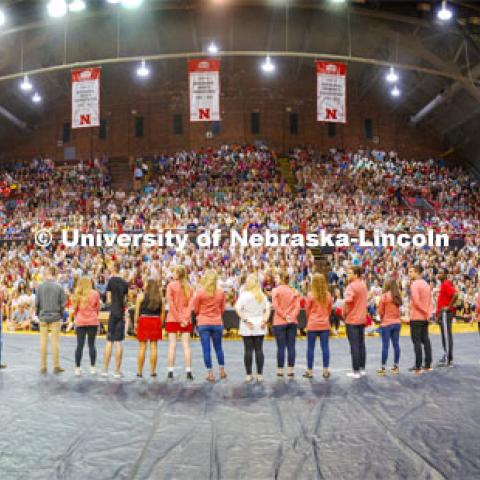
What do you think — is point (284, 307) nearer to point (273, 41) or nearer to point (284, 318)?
point (284, 318)

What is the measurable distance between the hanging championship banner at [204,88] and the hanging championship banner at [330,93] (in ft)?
10.3

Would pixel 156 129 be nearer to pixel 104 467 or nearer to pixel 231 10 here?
pixel 231 10

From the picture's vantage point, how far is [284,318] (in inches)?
312

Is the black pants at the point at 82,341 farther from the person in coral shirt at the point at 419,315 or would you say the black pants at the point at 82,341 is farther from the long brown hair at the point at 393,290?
the person in coral shirt at the point at 419,315

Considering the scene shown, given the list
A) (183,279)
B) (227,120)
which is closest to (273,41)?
(227,120)

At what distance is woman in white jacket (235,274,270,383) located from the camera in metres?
7.72

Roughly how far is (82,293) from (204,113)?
346 inches

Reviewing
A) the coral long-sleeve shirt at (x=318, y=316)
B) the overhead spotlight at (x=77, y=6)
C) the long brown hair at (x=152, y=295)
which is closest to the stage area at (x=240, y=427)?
the coral long-sleeve shirt at (x=318, y=316)

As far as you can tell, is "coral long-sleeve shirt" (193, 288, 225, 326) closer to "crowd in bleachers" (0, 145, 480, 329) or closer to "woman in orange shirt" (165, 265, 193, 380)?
"woman in orange shirt" (165, 265, 193, 380)

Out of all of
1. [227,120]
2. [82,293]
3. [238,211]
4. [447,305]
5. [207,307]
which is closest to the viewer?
[207,307]

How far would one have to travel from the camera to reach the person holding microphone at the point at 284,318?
7.93 meters

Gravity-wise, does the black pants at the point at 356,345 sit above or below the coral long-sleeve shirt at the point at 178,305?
below

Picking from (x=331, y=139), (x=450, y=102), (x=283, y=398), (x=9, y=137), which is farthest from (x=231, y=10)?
(x=283, y=398)

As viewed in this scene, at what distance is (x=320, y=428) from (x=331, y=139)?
95.4 feet
